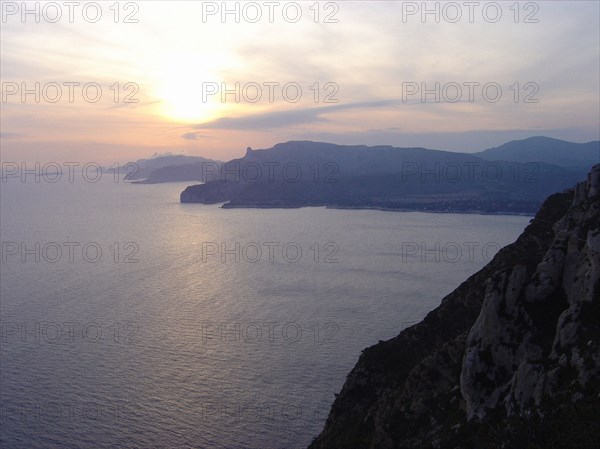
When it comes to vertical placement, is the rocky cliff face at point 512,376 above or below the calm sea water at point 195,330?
above

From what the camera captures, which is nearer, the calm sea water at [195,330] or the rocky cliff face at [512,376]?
the rocky cliff face at [512,376]

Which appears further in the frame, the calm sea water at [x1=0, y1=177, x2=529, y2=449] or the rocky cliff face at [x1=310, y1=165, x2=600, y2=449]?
the calm sea water at [x1=0, y1=177, x2=529, y2=449]

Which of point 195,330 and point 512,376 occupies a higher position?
point 512,376

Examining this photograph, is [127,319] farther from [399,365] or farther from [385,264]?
[385,264]

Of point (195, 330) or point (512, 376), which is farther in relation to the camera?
point (195, 330)
